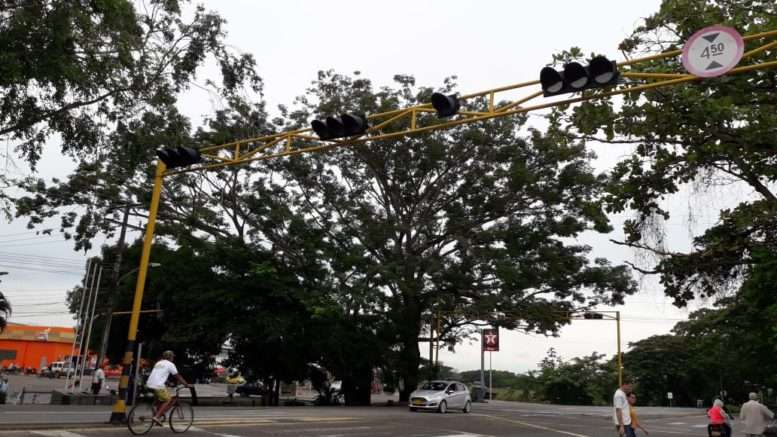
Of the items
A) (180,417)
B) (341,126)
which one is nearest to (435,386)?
(180,417)

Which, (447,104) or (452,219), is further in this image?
(452,219)

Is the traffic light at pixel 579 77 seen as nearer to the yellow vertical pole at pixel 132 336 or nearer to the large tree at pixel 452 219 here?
the yellow vertical pole at pixel 132 336

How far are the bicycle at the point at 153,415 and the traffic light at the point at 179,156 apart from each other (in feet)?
15.7

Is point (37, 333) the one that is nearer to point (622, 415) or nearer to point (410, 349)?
point (410, 349)

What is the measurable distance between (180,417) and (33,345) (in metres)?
73.9

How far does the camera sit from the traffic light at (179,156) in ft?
44.6

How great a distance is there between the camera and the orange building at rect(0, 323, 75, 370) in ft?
243

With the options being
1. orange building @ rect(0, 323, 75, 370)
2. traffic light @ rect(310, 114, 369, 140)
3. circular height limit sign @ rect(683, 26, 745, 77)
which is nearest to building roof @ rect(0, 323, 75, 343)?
orange building @ rect(0, 323, 75, 370)

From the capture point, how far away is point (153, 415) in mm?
12945

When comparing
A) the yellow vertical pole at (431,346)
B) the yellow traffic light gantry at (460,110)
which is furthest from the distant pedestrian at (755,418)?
the yellow vertical pole at (431,346)

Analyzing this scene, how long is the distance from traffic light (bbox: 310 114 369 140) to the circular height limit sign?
15.6ft

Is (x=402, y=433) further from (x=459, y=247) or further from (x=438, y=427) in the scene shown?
(x=459, y=247)

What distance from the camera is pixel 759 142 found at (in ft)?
39.8

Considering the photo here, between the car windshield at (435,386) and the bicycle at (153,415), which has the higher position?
the car windshield at (435,386)
